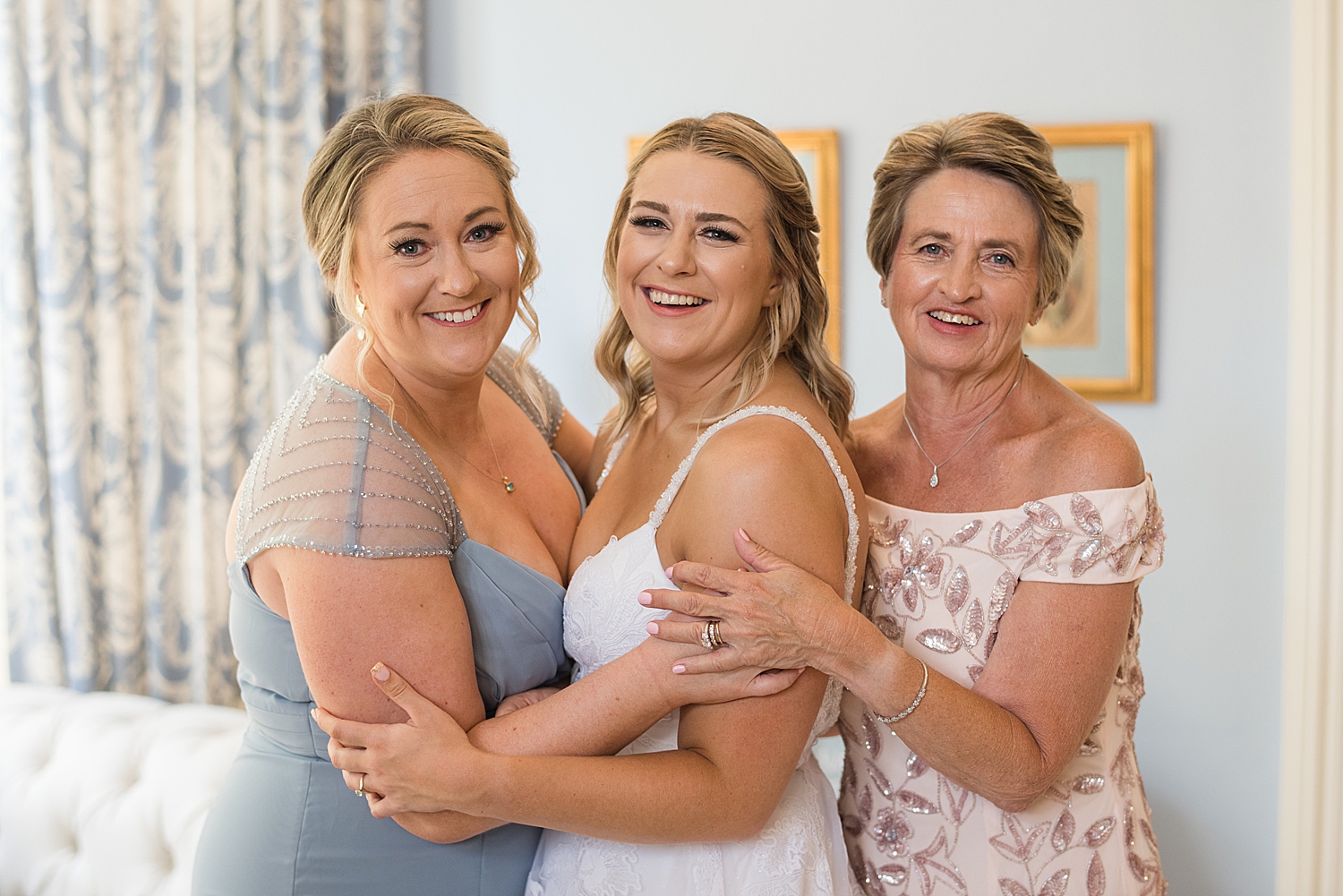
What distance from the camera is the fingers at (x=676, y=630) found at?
1.40 m

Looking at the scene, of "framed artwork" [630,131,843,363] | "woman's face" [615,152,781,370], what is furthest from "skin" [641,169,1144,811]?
"framed artwork" [630,131,843,363]

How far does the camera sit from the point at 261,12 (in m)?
2.89

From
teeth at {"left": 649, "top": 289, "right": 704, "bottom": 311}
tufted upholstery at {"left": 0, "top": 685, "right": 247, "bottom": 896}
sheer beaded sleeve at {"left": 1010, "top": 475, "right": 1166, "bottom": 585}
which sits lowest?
tufted upholstery at {"left": 0, "top": 685, "right": 247, "bottom": 896}

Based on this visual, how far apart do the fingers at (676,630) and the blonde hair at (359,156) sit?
1.81ft

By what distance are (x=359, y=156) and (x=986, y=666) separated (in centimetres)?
129

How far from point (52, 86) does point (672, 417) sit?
6.02 ft

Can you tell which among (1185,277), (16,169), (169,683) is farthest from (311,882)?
(1185,277)

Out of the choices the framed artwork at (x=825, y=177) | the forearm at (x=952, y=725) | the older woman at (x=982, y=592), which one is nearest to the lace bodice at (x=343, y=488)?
the older woman at (x=982, y=592)

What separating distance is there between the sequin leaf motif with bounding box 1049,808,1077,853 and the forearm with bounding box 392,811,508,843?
0.90 metres

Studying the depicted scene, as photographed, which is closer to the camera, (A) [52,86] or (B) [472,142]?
(B) [472,142]

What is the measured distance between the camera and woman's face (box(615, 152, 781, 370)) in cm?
160

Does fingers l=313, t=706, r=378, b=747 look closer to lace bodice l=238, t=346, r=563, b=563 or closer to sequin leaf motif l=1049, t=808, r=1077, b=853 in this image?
lace bodice l=238, t=346, r=563, b=563

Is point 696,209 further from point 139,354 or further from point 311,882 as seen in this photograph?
point 139,354

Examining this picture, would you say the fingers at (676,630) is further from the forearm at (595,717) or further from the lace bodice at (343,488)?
the lace bodice at (343,488)
